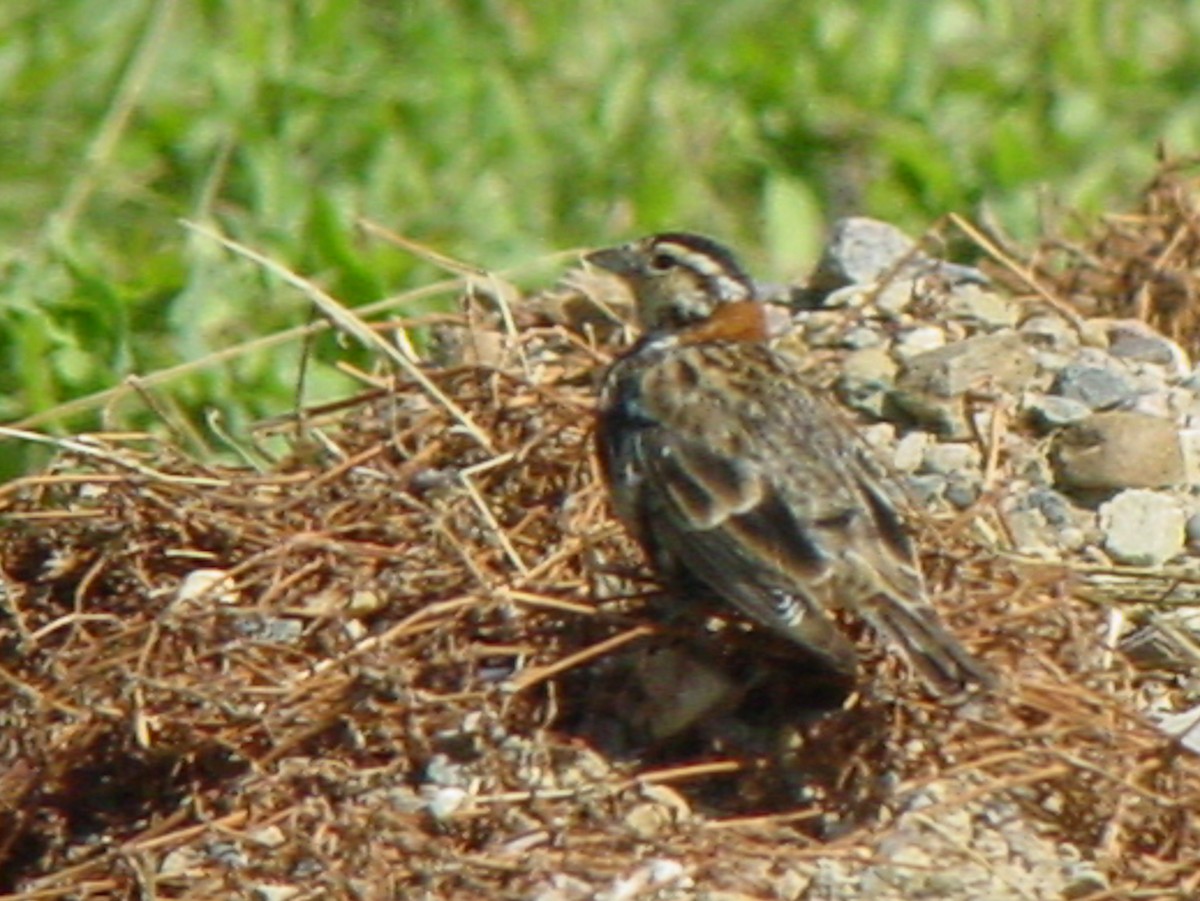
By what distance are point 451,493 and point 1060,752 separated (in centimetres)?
147

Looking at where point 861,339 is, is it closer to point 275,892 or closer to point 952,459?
point 952,459

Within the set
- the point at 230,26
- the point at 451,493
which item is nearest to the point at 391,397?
the point at 451,493

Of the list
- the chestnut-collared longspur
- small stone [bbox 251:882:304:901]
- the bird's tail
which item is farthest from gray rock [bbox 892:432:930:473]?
small stone [bbox 251:882:304:901]

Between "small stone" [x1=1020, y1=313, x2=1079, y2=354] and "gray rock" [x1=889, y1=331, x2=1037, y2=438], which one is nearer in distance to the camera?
"gray rock" [x1=889, y1=331, x2=1037, y2=438]

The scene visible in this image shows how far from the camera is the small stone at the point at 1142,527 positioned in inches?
298

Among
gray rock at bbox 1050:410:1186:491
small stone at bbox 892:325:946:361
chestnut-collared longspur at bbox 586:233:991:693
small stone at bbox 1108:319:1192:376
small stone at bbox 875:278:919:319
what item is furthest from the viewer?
small stone at bbox 875:278:919:319

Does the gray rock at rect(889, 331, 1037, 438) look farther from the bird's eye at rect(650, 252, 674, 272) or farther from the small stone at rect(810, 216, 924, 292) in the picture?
the bird's eye at rect(650, 252, 674, 272)

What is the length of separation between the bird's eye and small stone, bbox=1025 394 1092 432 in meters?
0.94

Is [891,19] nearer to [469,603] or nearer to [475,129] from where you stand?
[475,129]

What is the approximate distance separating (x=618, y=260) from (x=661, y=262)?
0.11m

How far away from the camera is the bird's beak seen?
7.65m

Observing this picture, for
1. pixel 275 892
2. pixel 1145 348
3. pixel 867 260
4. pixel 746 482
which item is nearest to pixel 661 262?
pixel 746 482

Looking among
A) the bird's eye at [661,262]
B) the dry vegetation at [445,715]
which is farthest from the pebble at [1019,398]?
the bird's eye at [661,262]

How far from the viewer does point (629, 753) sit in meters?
6.82
